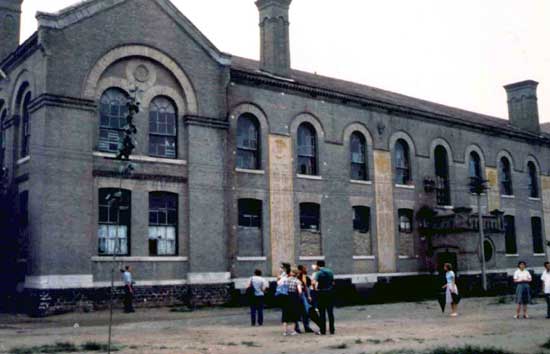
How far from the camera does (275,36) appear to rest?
99.7ft

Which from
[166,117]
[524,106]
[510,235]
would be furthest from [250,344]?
[524,106]

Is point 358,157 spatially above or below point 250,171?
above

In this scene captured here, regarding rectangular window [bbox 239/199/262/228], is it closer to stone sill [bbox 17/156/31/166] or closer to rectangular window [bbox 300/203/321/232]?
rectangular window [bbox 300/203/321/232]

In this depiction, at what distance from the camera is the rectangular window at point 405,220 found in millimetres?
32656

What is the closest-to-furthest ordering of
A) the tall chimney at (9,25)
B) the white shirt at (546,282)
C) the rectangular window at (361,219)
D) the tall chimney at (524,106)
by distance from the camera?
the white shirt at (546,282)
the tall chimney at (9,25)
the rectangular window at (361,219)
the tall chimney at (524,106)

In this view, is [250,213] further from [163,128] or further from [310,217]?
[163,128]

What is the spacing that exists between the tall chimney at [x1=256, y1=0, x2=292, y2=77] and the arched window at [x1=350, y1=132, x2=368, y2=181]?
485cm

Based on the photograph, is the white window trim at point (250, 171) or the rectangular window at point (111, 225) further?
the white window trim at point (250, 171)

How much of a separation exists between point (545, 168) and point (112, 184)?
104 feet

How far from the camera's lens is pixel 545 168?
4284cm

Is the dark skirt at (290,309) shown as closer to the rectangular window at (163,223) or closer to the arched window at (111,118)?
the rectangular window at (163,223)

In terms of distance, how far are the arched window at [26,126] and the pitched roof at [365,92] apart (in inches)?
328

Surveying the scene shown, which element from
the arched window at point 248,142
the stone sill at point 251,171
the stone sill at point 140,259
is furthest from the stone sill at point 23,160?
the arched window at point 248,142

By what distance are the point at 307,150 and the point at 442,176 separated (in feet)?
33.6
